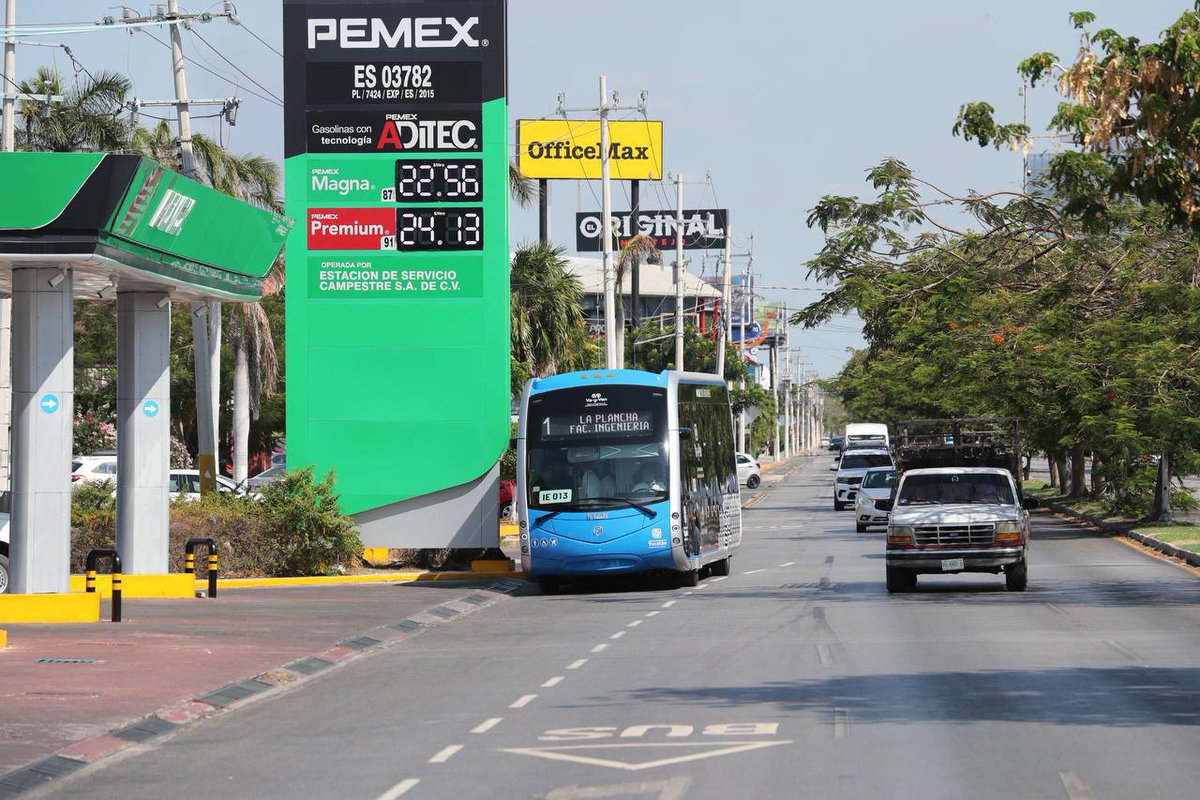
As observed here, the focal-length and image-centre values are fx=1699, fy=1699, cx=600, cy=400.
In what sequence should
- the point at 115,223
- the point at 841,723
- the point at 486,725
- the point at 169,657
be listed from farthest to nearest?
the point at 115,223
the point at 169,657
the point at 486,725
the point at 841,723

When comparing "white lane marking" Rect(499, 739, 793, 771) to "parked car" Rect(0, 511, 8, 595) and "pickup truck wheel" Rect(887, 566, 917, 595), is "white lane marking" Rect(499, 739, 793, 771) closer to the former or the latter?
"pickup truck wheel" Rect(887, 566, 917, 595)

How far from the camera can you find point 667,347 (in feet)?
292

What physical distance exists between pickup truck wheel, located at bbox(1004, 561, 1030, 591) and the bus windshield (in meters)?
5.53

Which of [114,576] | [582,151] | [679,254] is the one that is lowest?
[114,576]

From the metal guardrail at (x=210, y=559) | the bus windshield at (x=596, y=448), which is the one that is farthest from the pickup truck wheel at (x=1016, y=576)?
the metal guardrail at (x=210, y=559)

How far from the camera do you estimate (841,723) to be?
1227cm

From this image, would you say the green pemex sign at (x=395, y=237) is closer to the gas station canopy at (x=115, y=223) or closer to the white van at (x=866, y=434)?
the gas station canopy at (x=115, y=223)

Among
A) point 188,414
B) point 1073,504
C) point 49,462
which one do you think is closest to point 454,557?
point 49,462

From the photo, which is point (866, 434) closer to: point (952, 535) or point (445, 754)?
point (952, 535)

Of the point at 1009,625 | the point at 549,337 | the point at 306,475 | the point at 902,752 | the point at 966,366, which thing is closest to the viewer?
the point at 902,752

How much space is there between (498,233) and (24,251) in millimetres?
10939

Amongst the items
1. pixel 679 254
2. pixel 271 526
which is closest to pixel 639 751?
pixel 271 526

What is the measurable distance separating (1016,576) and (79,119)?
38010 mm

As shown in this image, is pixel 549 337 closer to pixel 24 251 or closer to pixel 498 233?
pixel 498 233
